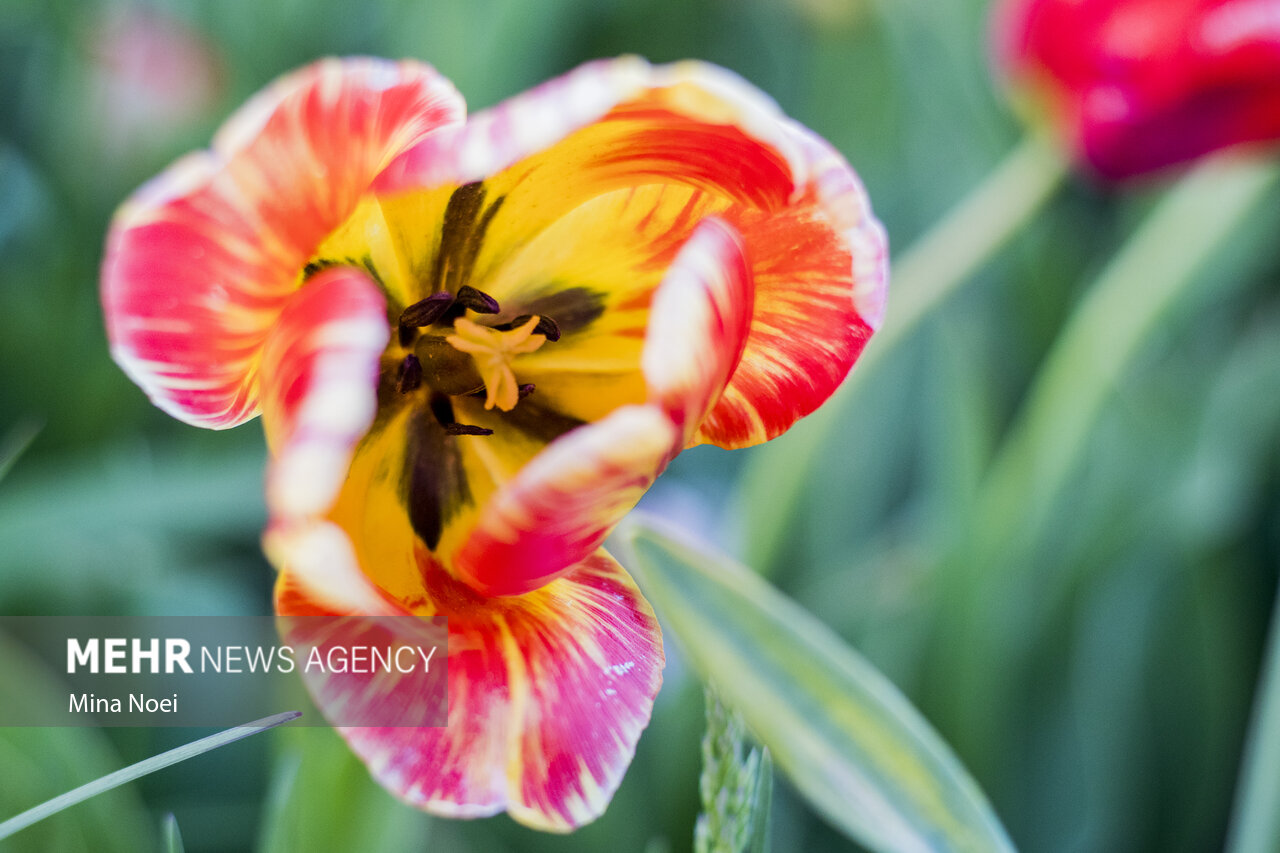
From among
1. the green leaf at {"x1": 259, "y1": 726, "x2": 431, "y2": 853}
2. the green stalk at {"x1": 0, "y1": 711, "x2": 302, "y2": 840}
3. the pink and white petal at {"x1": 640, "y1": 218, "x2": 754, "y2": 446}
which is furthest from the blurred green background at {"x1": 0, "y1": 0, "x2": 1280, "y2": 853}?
the pink and white petal at {"x1": 640, "y1": 218, "x2": 754, "y2": 446}

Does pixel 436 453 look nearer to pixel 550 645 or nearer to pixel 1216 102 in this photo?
pixel 550 645

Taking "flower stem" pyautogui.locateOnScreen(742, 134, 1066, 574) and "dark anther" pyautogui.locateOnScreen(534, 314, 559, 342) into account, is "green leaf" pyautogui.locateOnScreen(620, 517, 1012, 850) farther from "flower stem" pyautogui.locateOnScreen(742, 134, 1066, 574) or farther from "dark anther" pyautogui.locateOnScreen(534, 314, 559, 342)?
"flower stem" pyautogui.locateOnScreen(742, 134, 1066, 574)

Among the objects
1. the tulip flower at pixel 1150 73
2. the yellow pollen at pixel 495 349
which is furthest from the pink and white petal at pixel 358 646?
the tulip flower at pixel 1150 73

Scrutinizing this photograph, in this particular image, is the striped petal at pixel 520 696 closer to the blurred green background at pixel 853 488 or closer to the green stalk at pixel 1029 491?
the blurred green background at pixel 853 488

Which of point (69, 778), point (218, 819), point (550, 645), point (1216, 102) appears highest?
point (1216, 102)

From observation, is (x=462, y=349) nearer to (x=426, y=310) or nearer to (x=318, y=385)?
(x=426, y=310)

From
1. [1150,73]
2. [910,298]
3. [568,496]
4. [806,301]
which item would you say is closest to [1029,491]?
[910,298]

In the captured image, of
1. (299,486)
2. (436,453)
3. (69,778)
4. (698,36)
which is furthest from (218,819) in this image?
(698,36)
